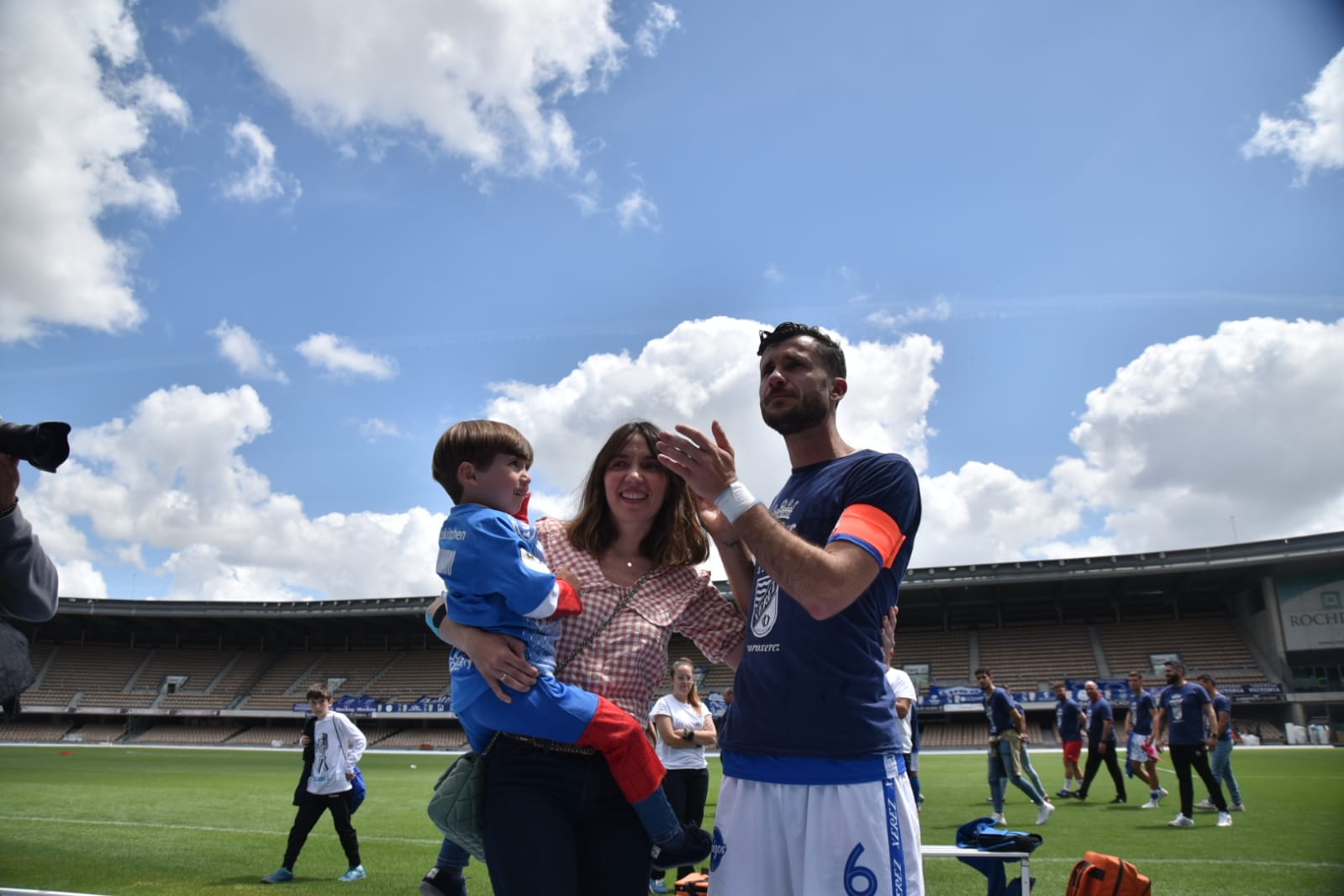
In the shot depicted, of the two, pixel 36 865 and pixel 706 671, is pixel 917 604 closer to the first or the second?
pixel 706 671

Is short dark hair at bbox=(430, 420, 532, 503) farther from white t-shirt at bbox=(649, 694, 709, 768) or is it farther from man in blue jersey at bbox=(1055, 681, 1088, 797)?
man in blue jersey at bbox=(1055, 681, 1088, 797)

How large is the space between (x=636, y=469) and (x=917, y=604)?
42.4 m

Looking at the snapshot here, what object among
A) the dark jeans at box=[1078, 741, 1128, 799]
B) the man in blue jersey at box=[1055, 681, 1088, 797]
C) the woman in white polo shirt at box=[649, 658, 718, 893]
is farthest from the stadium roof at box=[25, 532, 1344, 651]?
the woman in white polo shirt at box=[649, 658, 718, 893]

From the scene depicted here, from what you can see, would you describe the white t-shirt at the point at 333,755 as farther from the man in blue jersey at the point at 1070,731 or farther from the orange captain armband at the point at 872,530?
the man in blue jersey at the point at 1070,731

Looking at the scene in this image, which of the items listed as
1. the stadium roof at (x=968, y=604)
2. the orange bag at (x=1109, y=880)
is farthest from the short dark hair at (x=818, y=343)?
the stadium roof at (x=968, y=604)

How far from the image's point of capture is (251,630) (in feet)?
172

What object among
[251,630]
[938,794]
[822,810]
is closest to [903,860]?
[822,810]

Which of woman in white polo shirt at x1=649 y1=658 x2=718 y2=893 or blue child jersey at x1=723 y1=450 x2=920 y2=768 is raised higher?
blue child jersey at x1=723 y1=450 x2=920 y2=768

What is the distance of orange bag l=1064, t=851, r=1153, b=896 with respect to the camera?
153 inches

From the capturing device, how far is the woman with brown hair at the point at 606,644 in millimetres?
2117

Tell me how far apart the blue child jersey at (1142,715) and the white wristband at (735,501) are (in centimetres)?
1447

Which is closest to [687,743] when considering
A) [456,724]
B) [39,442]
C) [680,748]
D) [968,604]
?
[680,748]

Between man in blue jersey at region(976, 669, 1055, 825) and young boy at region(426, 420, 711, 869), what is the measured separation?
10.2 meters

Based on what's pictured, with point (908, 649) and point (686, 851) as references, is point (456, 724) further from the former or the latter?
point (686, 851)
